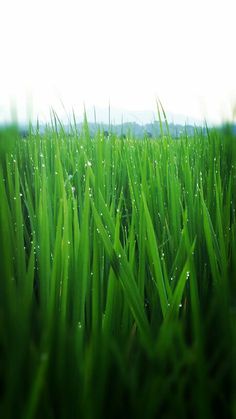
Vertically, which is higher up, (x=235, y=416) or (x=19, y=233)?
(x=19, y=233)

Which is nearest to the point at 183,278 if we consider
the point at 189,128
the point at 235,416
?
the point at 235,416

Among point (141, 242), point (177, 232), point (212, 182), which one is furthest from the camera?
point (212, 182)

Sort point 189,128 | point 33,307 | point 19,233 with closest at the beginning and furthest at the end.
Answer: point 33,307 < point 19,233 < point 189,128

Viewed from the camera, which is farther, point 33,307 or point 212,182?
point 212,182

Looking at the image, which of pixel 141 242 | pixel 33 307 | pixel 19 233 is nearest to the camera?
pixel 33 307

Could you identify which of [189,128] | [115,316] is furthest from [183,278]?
[189,128]

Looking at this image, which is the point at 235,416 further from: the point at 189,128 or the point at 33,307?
the point at 189,128

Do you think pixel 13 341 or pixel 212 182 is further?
pixel 212 182

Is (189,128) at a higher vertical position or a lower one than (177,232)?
higher

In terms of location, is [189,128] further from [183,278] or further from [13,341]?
[13,341]
